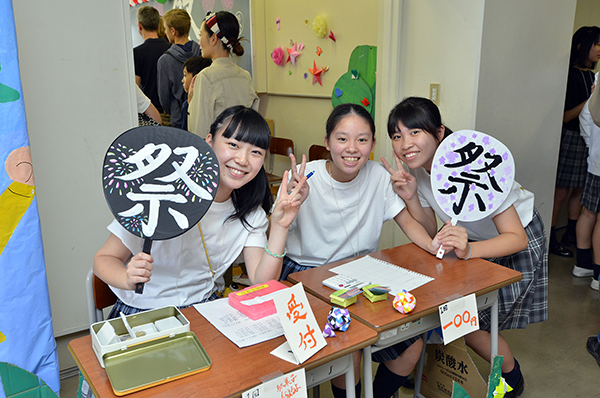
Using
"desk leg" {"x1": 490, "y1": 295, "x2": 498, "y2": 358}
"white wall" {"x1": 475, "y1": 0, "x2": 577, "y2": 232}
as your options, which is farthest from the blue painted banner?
"white wall" {"x1": 475, "y1": 0, "x2": 577, "y2": 232}

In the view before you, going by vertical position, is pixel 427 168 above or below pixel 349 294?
above

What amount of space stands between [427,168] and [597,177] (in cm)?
175

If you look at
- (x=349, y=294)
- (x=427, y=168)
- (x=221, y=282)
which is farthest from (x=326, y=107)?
(x=349, y=294)

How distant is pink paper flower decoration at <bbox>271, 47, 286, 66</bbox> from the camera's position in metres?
4.46

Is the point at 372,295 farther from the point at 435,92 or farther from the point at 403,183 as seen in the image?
the point at 435,92

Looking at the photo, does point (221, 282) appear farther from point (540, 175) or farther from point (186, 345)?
point (540, 175)

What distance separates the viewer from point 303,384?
39.9 inches

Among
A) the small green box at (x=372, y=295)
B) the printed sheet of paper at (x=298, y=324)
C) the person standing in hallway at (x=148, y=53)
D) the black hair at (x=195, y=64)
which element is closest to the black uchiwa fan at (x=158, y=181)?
the printed sheet of paper at (x=298, y=324)

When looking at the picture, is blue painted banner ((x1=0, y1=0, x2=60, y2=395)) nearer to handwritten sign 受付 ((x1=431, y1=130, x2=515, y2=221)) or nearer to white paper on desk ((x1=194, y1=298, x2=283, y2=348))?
white paper on desk ((x1=194, y1=298, x2=283, y2=348))

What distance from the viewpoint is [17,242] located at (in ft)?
5.32

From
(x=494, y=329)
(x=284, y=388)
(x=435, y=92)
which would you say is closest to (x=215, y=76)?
(x=435, y=92)

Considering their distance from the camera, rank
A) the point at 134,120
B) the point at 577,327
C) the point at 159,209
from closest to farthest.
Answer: the point at 159,209 → the point at 134,120 → the point at 577,327

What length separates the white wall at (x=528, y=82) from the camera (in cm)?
258

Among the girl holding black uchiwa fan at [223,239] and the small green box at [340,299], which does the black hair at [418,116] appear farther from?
the small green box at [340,299]
